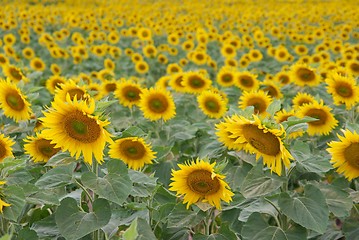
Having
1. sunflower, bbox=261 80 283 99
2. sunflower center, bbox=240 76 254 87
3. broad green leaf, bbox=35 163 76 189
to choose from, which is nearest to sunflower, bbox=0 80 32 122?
broad green leaf, bbox=35 163 76 189

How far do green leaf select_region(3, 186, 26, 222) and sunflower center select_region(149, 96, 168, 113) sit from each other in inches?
78.1

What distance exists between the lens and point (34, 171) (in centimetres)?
283

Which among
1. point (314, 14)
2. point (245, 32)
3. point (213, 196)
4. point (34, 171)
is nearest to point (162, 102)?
point (34, 171)

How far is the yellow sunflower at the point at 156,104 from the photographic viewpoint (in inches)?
155

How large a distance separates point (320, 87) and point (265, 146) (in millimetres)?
3210

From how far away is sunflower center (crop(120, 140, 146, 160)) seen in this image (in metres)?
2.75

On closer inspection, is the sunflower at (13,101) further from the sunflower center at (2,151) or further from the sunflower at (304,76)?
the sunflower at (304,76)

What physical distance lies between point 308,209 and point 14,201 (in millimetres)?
1268

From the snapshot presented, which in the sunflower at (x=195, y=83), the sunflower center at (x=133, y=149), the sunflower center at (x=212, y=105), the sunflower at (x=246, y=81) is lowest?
A: the sunflower at (x=246, y=81)

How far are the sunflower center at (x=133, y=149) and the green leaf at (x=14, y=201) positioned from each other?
2.58 ft

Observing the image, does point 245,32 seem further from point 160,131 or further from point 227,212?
point 227,212

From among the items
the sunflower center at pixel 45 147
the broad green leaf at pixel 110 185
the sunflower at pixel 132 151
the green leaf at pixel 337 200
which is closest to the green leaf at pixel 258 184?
the green leaf at pixel 337 200

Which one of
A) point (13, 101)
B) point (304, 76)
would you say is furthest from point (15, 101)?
point (304, 76)

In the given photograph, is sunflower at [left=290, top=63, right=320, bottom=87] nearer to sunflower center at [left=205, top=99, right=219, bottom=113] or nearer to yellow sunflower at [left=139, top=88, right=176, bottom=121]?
sunflower center at [left=205, top=99, right=219, bottom=113]
